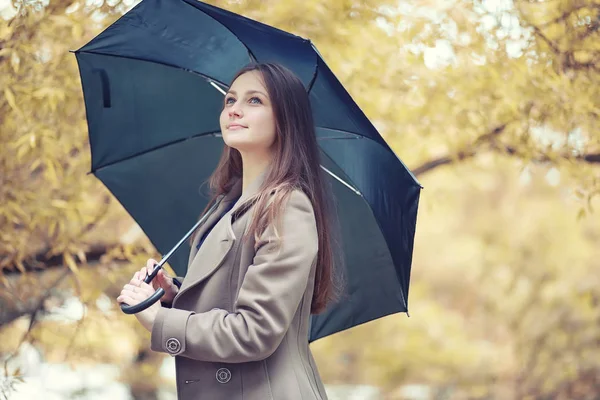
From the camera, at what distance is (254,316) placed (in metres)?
1.60

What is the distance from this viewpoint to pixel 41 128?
9.20 ft

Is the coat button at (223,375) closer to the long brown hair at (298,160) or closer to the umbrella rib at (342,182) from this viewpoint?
the long brown hair at (298,160)

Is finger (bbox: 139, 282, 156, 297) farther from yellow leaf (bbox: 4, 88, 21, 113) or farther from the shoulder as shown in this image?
yellow leaf (bbox: 4, 88, 21, 113)

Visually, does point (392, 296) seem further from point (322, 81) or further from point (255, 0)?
point (255, 0)

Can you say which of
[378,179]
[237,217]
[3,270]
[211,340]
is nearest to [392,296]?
[378,179]

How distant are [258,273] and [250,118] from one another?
42 centimetres

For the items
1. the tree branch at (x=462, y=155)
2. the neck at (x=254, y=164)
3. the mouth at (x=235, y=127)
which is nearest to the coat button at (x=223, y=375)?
the neck at (x=254, y=164)

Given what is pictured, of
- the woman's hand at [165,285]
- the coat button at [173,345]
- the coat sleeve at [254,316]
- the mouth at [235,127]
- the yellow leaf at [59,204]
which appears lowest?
the yellow leaf at [59,204]

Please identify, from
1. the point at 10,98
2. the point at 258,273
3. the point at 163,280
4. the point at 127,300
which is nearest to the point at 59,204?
the point at 10,98

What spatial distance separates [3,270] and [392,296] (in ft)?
6.72

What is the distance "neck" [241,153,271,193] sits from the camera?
1.90 m

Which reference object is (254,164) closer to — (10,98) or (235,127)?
(235,127)

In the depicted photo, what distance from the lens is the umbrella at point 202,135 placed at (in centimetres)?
201

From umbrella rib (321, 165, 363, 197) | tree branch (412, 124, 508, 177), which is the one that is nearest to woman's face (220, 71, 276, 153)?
umbrella rib (321, 165, 363, 197)
